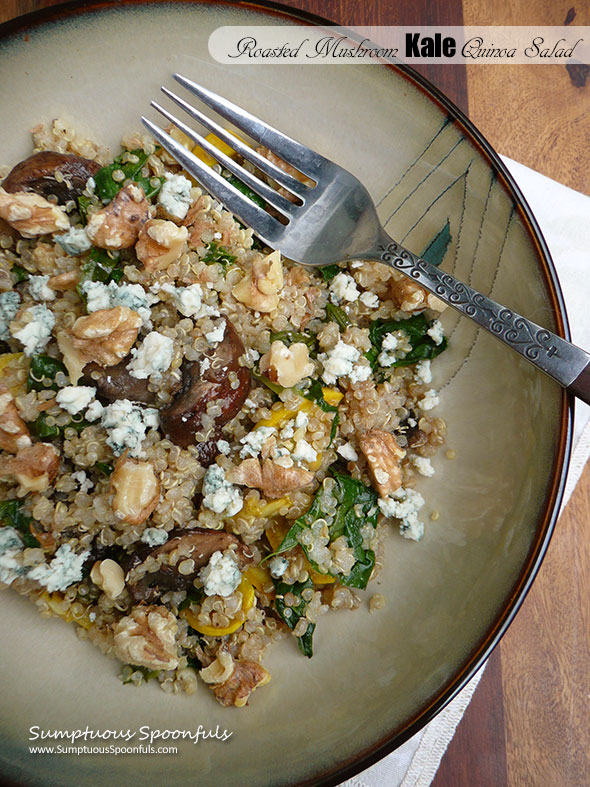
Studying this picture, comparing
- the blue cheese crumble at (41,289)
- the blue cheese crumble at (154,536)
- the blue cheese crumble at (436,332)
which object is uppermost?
the blue cheese crumble at (436,332)

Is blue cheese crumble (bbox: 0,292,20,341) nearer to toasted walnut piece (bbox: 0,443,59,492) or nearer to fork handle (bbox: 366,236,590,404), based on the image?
toasted walnut piece (bbox: 0,443,59,492)

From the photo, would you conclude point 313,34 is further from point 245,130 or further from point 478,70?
point 478,70

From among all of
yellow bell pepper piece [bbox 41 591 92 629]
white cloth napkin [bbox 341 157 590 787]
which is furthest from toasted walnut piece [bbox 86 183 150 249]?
white cloth napkin [bbox 341 157 590 787]

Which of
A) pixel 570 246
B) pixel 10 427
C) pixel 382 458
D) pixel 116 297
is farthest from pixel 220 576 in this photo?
pixel 570 246

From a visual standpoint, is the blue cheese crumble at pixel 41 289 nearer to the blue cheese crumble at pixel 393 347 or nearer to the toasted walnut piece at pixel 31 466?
the toasted walnut piece at pixel 31 466

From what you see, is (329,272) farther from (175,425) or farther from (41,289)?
(41,289)

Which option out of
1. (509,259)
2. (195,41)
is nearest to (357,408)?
(509,259)

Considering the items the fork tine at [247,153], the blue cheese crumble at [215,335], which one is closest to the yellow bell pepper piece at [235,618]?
Result: the blue cheese crumble at [215,335]
